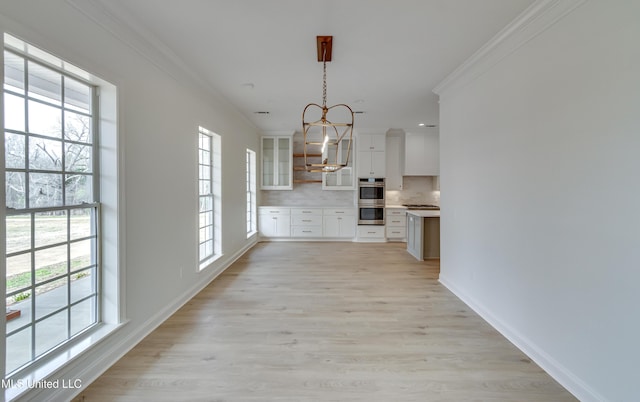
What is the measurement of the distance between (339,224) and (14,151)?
563 centimetres

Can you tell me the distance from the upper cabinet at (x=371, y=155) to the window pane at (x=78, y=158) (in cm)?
527

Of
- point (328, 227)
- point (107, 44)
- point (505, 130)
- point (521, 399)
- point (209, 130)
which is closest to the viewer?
point (521, 399)

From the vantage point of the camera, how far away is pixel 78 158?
193cm

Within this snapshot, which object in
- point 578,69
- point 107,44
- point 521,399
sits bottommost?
point 521,399

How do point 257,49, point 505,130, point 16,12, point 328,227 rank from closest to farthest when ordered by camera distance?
1. point 16,12
2. point 505,130
3. point 257,49
4. point 328,227

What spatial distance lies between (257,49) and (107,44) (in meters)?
1.18

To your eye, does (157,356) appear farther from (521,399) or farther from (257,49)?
(257,49)

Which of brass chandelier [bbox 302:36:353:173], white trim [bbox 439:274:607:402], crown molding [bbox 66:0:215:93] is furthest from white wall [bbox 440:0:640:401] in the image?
crown molding [bbox 66:0:215:93]

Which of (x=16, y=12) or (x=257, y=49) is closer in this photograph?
(x=16, y=12)

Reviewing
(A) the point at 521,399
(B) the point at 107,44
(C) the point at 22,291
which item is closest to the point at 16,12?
(B) the point at 107,44

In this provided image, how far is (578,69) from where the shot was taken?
1745 millimetres

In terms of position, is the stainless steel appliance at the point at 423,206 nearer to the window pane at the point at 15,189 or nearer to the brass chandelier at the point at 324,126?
the brass chandelier at the point at 324,126

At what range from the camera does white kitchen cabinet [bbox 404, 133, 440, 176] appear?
21.3ft
